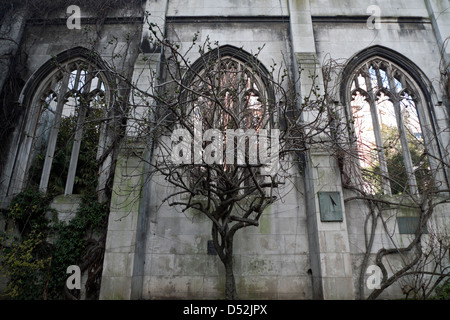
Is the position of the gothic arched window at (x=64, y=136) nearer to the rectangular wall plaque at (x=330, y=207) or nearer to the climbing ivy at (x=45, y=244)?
the climbing ivy at (x=45, y=244)

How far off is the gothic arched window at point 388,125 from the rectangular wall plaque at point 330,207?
4.91ft

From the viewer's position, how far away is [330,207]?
21.9ft

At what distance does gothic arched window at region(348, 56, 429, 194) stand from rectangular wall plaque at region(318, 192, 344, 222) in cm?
150

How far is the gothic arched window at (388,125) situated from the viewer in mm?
7812

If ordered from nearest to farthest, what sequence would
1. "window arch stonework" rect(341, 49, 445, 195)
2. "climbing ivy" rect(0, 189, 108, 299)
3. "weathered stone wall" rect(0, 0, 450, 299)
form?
1. "weathered stone wall" rect(0, 0, 450, 299)
2. "climbing ivy" rect(0, 189, 108, 299)
3. "window arch stonework" rect(341, 49, 445, 195)

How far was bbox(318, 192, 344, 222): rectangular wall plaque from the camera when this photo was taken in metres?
6.59

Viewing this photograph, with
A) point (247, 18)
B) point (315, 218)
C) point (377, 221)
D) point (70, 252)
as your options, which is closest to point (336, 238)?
point (315, 218)

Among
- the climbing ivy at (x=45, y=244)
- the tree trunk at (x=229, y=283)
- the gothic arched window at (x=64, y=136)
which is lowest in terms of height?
the tree trunk at (x=229, y=283)

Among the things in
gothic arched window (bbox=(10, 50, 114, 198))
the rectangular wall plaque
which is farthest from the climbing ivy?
the rectangular wall plaque

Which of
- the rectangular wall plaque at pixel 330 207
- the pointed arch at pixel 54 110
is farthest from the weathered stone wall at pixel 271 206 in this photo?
the pointed arch at pixel 54 110

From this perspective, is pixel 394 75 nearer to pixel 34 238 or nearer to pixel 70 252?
pixel 70 252

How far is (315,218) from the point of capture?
6.68m

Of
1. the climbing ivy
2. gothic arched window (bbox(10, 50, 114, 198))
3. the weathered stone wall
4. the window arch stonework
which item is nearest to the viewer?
the weathered stone wall

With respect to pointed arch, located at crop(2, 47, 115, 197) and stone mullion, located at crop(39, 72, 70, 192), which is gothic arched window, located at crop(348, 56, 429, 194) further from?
stone mullion, located at crop(39, 72, 70, 192)
